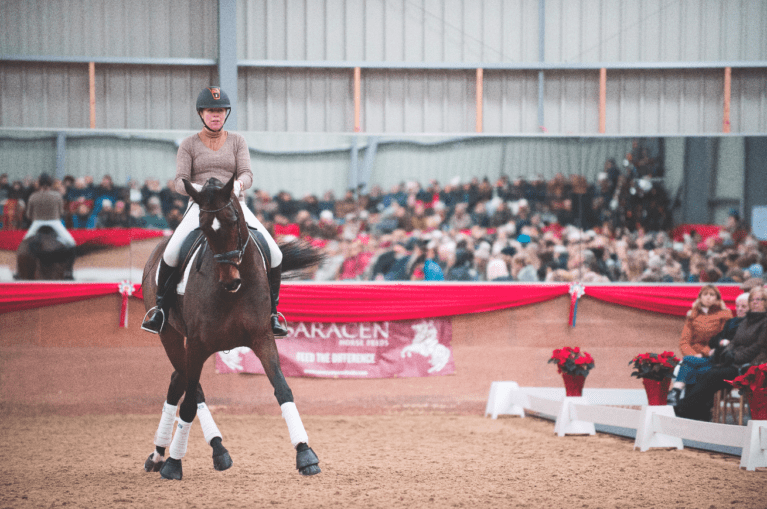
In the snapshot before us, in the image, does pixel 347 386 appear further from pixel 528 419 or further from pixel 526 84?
pixel 526 84

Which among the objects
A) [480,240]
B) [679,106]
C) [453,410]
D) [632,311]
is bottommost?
[453,410]

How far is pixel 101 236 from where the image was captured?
842 centimetres

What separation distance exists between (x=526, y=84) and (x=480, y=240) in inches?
199

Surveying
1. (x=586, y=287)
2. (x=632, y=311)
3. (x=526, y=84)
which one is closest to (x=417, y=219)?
(x=586, y=287)

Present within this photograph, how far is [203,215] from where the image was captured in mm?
4148

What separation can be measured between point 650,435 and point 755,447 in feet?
3.22

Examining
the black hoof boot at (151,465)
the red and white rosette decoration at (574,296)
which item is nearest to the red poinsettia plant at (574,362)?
the red and white rosette decoration at (574,296)

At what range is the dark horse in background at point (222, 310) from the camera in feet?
13.7

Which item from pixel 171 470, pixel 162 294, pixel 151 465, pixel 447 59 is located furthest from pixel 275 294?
pixel 447 59

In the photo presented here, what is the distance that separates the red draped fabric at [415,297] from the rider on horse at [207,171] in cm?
327

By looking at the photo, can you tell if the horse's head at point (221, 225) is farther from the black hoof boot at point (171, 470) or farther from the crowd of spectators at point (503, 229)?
the crowd of spectators at point (503, 229)

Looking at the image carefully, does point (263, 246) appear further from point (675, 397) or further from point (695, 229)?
point (695, 229)

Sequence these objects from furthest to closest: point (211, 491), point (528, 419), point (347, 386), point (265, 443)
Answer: point (347, 386) < point (528, 419) < point (265, 443) < point (211, 491)

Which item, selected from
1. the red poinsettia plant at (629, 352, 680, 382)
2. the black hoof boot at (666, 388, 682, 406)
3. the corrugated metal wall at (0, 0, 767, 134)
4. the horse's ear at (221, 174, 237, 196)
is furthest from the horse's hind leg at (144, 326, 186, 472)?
the corrugated metal wall at (0, 0, 767, 134)
